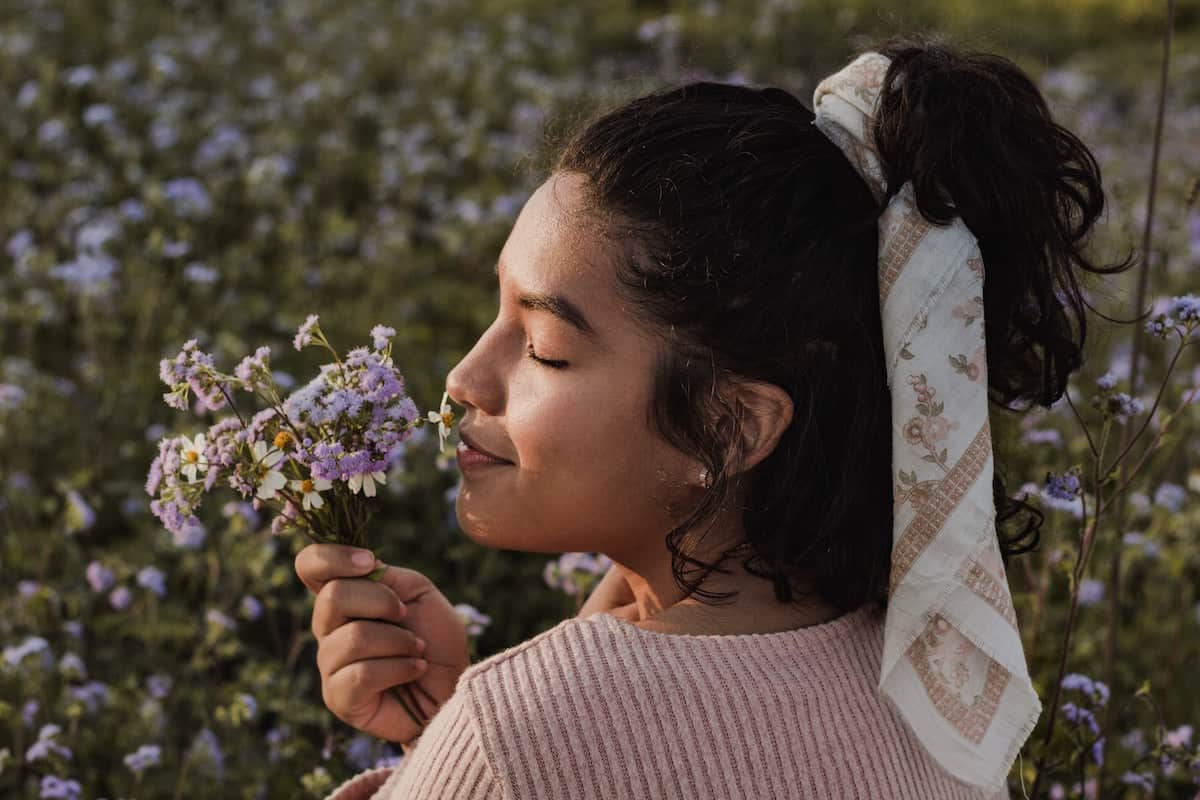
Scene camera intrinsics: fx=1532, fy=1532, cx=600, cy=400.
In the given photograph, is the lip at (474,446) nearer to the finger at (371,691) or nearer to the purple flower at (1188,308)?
the finger at (371,691)

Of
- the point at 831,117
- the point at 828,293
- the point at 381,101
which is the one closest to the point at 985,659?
the point at 828,293

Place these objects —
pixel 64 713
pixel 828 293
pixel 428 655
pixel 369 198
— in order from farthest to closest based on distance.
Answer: pixel 369 198 < pixel 64 713 < pixel 428 655 < pixel 828 293

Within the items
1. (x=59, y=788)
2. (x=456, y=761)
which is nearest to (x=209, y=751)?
(x=59, y=788)

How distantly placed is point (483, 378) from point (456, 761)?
1.59 ft

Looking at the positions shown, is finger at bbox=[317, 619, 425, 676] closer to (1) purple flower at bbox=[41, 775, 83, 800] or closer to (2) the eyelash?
(2) the eyelash

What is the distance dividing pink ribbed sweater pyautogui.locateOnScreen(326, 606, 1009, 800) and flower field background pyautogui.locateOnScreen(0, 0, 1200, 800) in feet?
1.30

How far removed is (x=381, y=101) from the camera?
7.21 m

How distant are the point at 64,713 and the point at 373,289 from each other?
8.13 feet

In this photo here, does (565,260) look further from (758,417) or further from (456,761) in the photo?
(456,761)

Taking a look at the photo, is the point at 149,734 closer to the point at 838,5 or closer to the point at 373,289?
the point at 373,289

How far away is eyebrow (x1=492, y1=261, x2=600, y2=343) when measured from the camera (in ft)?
6.16

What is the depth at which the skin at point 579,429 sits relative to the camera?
188cm

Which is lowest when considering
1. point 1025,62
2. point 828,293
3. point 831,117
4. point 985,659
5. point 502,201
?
point 1025,62

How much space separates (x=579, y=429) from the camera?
1875 mm
